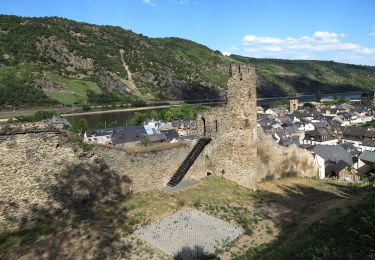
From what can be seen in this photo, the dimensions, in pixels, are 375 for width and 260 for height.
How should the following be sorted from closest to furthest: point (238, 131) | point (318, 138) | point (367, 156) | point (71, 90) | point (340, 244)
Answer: point (340, 244), point (238, 131), point (367, 156), point (318, 138), point (71, 90)

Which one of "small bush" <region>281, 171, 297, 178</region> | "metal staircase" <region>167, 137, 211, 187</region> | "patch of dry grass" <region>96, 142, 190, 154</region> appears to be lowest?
"small bush" <region>281, 171, 297, 178</region>

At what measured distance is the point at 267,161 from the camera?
27125mm

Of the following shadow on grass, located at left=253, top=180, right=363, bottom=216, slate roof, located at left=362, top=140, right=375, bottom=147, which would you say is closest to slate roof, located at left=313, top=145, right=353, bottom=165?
slate roof, located at left=362, top=140, right=375, bottom=147

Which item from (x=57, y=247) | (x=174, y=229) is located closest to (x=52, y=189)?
(x=57, y=247)

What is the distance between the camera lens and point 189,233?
14.3m

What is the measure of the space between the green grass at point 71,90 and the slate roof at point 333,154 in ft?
386

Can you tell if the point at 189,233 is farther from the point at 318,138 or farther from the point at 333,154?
the point at 318,138

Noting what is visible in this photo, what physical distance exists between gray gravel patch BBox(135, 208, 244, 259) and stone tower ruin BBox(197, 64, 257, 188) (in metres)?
6.04

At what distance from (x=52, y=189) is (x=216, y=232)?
7.60 m

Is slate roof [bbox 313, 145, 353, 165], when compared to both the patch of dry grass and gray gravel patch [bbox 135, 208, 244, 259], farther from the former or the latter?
gray gravel patch [bbox 135, 208, 244, 259]

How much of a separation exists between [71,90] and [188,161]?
481ft

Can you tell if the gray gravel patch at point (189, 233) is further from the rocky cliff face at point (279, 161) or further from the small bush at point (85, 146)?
the rocky cliff face at point (279, 161)

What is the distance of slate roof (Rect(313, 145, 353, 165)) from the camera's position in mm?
53503

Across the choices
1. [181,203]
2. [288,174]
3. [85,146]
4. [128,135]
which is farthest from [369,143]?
[85,146]
